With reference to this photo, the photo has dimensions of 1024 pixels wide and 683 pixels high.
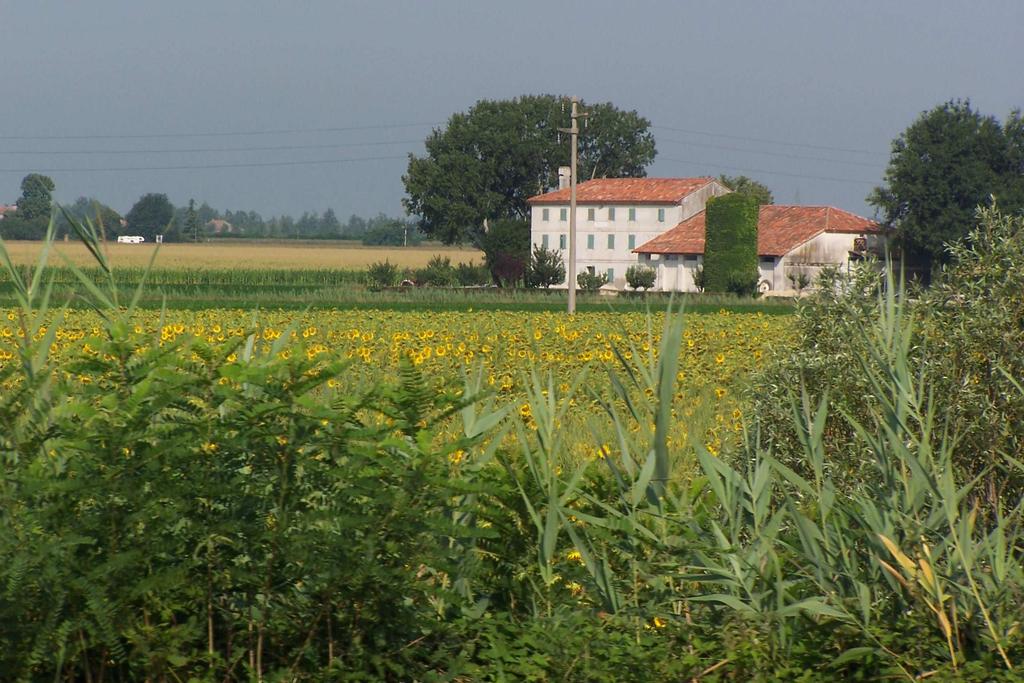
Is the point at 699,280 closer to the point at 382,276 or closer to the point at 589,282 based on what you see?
the point at 589,282

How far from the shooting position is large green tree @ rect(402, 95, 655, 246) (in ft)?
317

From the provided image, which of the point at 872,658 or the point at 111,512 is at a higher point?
the point at 111,512

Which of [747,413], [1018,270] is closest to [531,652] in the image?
[1018,270]

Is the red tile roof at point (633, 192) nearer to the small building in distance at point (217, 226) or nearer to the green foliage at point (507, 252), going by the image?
the green foliage at point (507, 252)

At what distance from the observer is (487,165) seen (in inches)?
3812

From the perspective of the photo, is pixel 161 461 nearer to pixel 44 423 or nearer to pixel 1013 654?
pixel 44 423

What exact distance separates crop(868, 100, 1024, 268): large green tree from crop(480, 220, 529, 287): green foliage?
71.4 feet

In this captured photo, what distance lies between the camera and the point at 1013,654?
3.69 m

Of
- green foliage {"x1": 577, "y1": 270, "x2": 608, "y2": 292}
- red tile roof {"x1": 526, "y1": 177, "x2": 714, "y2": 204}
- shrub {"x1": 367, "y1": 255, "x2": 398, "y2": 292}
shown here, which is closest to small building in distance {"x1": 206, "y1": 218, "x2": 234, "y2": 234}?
red tile roof {"x1": 526, "y1": 177, "x2": 714, "y2": 204}

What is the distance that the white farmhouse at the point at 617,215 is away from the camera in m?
81.8

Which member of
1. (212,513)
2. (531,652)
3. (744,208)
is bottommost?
(531,652)

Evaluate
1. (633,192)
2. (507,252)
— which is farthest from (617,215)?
(507,252)

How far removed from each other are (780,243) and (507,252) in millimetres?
16827

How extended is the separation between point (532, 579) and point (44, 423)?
5.66ft
